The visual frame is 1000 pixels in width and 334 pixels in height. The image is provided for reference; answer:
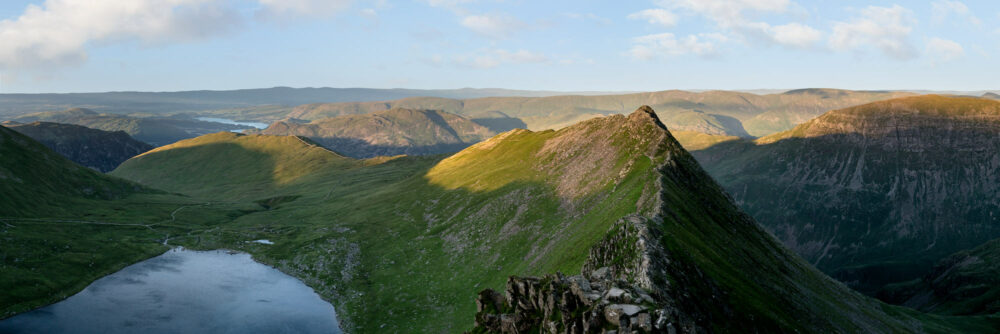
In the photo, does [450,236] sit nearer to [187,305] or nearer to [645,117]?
[187,305]

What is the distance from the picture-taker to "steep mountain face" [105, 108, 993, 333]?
54938 mm

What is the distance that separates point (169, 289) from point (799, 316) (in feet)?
383

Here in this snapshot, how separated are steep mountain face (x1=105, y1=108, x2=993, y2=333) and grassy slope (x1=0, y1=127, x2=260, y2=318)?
16953 mm

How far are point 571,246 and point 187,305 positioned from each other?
75868mm

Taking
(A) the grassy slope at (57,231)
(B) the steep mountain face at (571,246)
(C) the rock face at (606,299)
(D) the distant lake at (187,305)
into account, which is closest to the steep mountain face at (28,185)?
(A) the grassy slope at (57,231)

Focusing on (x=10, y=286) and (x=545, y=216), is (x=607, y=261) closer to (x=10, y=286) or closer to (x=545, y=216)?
(x=545, y=216)

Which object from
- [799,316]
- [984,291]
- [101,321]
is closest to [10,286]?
[101,321]

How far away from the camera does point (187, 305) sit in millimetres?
108000

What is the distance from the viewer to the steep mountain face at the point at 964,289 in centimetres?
15275

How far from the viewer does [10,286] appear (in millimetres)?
99875

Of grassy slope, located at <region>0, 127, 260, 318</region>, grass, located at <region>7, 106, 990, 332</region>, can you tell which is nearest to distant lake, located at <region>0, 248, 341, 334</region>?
grassy slope, located at <region>0, 127, 260, 318</region>

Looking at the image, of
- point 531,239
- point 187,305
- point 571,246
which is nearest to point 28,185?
point 187,305

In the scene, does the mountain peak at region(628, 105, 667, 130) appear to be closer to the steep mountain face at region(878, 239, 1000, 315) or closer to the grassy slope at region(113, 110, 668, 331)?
the grassy slope at region(113, 110, 668, 331)

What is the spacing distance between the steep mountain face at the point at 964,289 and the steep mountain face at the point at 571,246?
95.7ft
